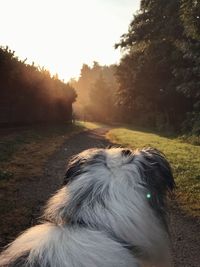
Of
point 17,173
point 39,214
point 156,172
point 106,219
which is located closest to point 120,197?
point 106,219

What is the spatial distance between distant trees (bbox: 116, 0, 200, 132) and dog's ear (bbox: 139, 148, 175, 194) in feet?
50.3

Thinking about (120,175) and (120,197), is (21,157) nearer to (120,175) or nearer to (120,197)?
(120,175)

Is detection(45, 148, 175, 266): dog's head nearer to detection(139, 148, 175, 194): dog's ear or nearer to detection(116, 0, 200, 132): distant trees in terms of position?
detection(139, 148, 175, 194): dog's ear

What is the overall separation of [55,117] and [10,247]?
1280 inches

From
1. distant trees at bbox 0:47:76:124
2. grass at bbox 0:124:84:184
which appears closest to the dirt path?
grass at bbox 0:124:84:184

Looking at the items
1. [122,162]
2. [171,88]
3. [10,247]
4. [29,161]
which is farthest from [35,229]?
[171,88]

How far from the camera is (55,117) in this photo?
116ft

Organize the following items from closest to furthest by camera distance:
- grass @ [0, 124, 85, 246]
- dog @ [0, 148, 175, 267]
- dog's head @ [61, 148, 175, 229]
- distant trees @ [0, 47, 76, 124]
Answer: dog @ [0, 148, 175, 267]
dog's head @ [61, 148, 175, 229]
grass @ [0, 124, 85, 246]
distant trees @ [0, 47, 76, 124]

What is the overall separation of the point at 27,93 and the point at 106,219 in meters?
25.3

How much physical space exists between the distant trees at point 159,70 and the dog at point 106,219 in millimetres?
15548

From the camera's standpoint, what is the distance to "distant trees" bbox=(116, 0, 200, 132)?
26.2 meters

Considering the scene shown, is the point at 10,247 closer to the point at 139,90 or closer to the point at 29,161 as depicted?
the point at 29,161

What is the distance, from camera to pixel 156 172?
3.80 m

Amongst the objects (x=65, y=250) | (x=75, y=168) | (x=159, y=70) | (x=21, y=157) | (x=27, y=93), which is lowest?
(x=21, y=157)
